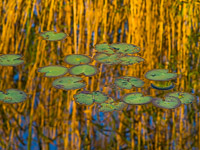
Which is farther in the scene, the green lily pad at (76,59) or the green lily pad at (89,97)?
the green lily pad at (76,59)

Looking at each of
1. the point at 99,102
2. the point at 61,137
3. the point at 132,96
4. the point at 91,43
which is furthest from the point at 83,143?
the point at 91,43

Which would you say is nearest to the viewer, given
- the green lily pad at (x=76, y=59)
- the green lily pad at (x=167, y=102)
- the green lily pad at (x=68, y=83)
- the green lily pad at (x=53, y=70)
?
the green lily pad at (x=167, y=102)

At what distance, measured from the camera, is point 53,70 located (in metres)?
2.31

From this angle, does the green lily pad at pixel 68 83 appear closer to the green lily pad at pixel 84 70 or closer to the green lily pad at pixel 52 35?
the green lily pad at pixel 84 70

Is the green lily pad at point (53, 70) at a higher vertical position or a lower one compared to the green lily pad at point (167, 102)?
higher

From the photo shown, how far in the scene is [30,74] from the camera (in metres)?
2.34

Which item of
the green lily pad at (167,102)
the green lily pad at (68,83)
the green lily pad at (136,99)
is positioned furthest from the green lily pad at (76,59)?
the green lily pad at (167,102)

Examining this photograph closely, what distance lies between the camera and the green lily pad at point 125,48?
2.51 meters

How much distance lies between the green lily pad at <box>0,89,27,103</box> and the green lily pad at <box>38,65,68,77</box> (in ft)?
0.68

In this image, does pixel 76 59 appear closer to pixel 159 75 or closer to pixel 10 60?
pixel 10 60

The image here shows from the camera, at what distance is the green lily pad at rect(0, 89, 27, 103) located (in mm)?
2076

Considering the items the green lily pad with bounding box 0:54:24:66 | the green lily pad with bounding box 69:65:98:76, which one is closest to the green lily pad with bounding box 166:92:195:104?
the green lily pad with bounding box 69:65:98:76

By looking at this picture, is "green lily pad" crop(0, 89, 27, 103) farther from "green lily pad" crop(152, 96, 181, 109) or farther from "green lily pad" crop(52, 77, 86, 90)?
"green lily pad" crop(152, 96, 181, 109)

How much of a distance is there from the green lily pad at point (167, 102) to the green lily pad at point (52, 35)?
879 millimetres
